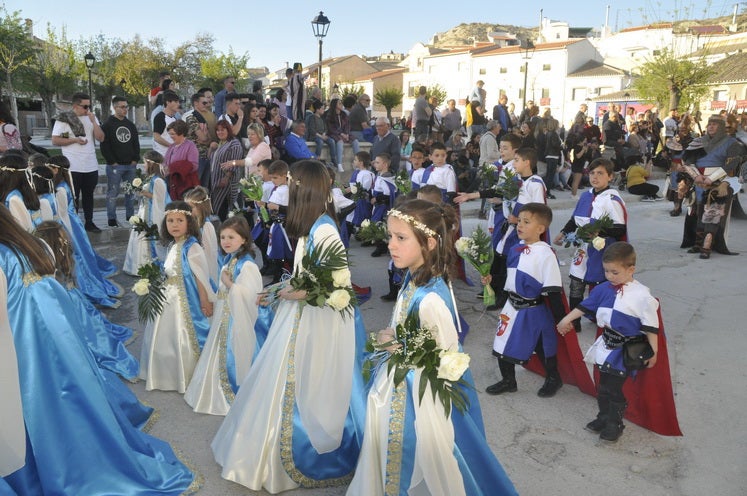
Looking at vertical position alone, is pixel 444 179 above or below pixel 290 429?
above

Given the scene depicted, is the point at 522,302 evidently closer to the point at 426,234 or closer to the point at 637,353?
the point at 637,353

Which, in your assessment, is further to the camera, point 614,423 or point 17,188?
point 17,188

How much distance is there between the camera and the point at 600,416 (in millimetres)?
4438

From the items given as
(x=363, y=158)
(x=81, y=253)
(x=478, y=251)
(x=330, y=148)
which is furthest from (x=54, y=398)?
(x=330, y=148)

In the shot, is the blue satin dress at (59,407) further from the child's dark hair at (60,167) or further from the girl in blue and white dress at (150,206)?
the girl in blue and white dress at (150,206)

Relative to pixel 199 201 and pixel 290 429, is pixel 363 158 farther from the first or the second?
pixel 290 429

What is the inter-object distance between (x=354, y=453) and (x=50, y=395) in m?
1.81

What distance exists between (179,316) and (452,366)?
317 centimetres

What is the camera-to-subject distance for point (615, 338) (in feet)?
13.8

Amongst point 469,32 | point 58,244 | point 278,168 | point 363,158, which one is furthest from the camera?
point 469,32

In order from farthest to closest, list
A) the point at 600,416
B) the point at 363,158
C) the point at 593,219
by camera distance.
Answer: the point at 363,158
the point at 593,219
the point at 600,416

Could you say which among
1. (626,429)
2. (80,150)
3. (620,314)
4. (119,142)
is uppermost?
(119,142)

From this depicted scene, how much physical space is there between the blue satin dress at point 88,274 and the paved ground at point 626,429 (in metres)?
0.22

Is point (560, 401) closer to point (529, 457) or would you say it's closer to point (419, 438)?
point (529, 457)
